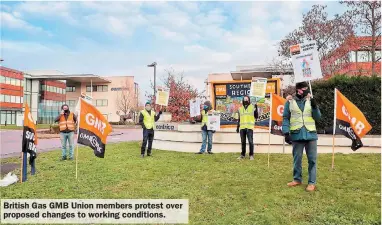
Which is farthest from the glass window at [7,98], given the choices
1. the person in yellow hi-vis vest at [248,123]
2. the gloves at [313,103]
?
the gloves at [313,103]

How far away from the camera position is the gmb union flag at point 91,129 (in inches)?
328

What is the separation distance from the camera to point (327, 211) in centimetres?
568

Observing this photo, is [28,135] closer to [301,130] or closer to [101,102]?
[301,130]

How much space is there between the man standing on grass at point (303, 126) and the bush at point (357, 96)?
7593mm

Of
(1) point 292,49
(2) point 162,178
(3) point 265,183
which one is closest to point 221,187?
(3) point 265,183

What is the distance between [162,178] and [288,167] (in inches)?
136

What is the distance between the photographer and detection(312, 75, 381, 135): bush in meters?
13.3

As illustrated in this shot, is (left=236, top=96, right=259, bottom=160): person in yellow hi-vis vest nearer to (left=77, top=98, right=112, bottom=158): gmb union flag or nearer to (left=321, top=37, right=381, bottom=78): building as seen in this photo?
(left=77, top=98, right=112, bottom=158): gmb union flag

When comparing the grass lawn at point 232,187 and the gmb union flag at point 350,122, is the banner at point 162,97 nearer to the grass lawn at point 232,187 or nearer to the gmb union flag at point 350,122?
the grass lawn at point 232,187

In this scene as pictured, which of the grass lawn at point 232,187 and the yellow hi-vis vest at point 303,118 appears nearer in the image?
the grass lawn at point 232,187

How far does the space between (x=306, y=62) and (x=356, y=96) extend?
6.14 m
